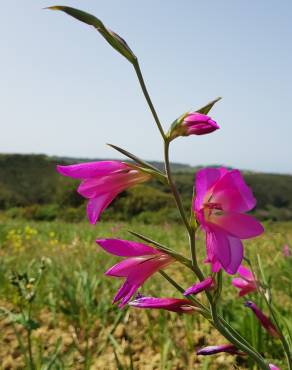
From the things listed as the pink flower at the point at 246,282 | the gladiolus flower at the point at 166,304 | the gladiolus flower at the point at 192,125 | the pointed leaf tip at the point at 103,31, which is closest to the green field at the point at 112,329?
the pink flower at the point at 246,282

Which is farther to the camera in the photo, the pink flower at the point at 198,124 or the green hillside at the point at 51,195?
the green hillside at the point at 51,195

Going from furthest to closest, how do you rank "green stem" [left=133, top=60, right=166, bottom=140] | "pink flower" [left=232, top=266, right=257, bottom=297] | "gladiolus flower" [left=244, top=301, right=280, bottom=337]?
"pink flower" [left=232, top=266, right=257, bottom=297] < "gladiolus flower" [left=244, top=301, right=280, bottom=337] < "green stem" [left=133, top=60, right=166, bottom=140]

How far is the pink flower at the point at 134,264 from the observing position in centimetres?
83

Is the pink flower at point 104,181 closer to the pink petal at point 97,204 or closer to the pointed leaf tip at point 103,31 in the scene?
the pink petal at point 97,204

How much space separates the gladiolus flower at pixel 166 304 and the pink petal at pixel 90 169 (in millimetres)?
266

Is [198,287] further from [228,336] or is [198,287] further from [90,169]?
[90,169]

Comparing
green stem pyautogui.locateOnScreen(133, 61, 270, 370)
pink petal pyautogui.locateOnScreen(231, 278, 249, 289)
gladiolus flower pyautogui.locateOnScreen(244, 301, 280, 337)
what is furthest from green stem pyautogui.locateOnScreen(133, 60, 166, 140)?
pink petal pyautogui.locateOnScreen(231, 278, 249, 289)

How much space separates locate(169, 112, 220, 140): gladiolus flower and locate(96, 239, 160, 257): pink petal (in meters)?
0.22

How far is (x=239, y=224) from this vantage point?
775 mm

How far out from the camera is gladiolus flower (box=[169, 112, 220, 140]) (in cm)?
76

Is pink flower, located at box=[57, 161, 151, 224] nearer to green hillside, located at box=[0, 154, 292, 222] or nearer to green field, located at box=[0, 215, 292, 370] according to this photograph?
green field, located at box=[0, 215, 292, 370]

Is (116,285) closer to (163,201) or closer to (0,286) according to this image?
(0,286)

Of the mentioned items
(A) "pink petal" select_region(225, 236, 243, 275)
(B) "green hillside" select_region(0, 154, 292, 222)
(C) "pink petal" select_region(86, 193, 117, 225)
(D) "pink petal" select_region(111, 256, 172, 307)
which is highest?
(C) "pink petal" select_region(86, 193, 117, 225)

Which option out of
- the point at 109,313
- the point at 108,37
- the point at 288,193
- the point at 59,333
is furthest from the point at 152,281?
the point at 288,193
